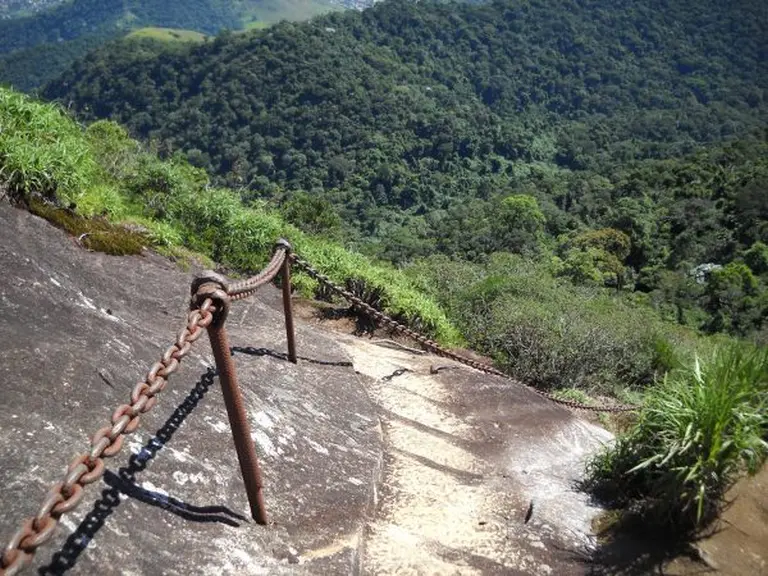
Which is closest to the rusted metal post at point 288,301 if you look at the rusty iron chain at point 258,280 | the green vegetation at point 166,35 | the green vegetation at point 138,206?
the rusty iron chain at point 258,280

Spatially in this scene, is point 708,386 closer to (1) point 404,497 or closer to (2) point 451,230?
(1) point 404,497

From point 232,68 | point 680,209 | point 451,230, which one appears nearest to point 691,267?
point 680,209

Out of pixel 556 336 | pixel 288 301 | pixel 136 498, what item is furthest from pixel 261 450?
pixel 556 336

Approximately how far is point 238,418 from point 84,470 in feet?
3.92

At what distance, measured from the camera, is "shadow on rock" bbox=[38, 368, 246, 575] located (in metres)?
2.65

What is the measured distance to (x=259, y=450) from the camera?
418cm

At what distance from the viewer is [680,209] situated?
6269 centimetres

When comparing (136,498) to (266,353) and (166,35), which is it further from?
(166,35)

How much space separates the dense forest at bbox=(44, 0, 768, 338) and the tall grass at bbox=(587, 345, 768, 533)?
38.2 feet

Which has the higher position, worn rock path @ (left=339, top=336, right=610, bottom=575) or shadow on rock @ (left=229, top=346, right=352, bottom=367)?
shadow on rock @ (left=229, top=346, right=352, bottom=367)

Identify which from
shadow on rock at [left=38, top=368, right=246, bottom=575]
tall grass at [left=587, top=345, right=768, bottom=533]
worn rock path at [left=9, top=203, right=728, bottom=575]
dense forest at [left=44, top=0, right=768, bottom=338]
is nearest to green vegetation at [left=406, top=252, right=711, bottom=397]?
worn rock path at [left=9, top=203, right=728, bottom=575]

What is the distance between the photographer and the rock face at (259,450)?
3068 millimetres

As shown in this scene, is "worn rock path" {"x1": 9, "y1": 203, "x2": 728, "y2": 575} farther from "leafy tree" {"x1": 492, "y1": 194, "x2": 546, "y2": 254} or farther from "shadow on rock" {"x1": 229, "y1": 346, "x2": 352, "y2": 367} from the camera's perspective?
"leafy tree" {"x1": 492, "y1": 194, "x2": 546, "y2": 254}

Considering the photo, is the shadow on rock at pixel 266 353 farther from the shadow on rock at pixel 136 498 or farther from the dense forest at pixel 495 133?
the dense forest at pixel 495 133
